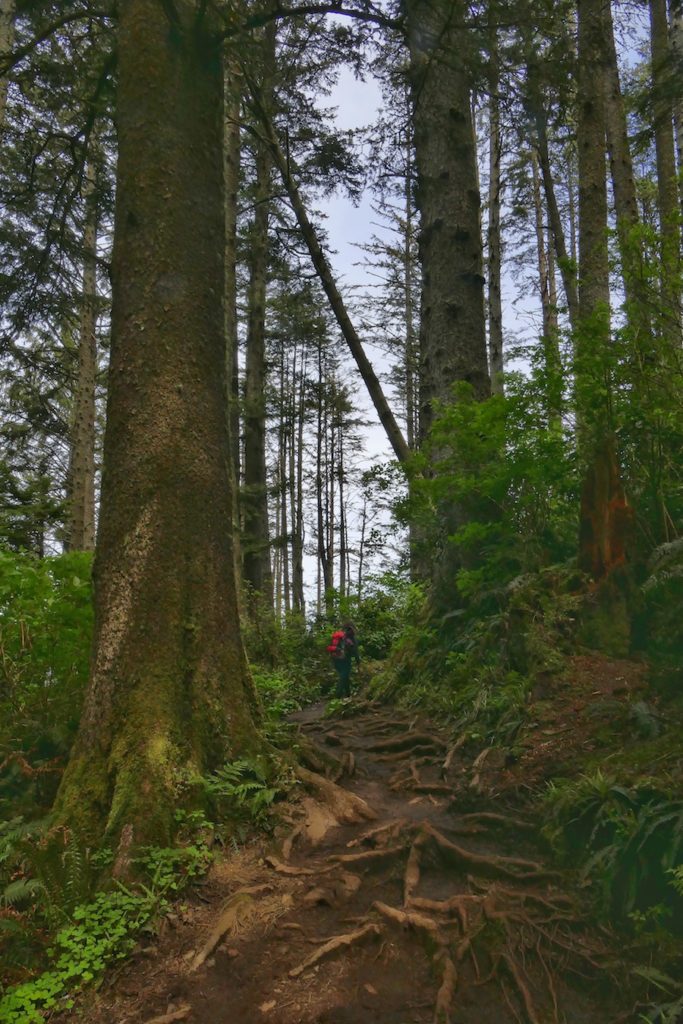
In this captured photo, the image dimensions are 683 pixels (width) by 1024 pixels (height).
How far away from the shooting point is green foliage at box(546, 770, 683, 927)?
2625 mm

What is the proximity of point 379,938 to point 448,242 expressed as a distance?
7.26 metres

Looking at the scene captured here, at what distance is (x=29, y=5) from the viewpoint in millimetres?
4602

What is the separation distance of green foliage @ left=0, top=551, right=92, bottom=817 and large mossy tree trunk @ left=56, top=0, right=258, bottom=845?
0.60m

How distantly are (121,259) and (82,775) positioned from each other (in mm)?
3201

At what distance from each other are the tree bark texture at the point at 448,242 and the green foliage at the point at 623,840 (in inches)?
198

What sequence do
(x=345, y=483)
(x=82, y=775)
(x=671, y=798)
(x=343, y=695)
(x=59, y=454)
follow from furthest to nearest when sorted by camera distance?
(x=345, y=483) < (x=59, y=454) < (x=343, y=695) < (x=82, y=775) < (x=671, y=798)

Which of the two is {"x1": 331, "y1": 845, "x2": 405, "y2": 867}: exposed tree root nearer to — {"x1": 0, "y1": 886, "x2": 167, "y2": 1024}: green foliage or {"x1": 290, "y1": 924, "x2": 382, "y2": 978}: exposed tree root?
{"x1": 290, "y1": 924, "x2": 382, "y2": 978}: exposed tree root

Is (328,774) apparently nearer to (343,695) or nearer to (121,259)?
(121,259)

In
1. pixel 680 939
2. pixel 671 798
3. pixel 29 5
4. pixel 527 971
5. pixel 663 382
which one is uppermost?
pixel 29 5

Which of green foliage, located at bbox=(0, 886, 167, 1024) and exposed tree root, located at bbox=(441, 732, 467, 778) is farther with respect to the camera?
exposed tree root, located at bbox=(441, 732, 467, 778)

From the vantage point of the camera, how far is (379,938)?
8.97 feet

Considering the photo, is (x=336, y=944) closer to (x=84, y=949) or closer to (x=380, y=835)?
(x=380, y=835)

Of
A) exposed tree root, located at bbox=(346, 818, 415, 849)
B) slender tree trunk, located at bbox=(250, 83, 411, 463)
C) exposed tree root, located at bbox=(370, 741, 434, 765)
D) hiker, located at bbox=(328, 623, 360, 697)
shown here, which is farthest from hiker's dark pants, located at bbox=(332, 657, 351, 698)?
exposed tree root, located at bbox=(346, 818, 415, 849)

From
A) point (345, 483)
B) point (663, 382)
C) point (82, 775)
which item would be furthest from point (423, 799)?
point (345, 483)
